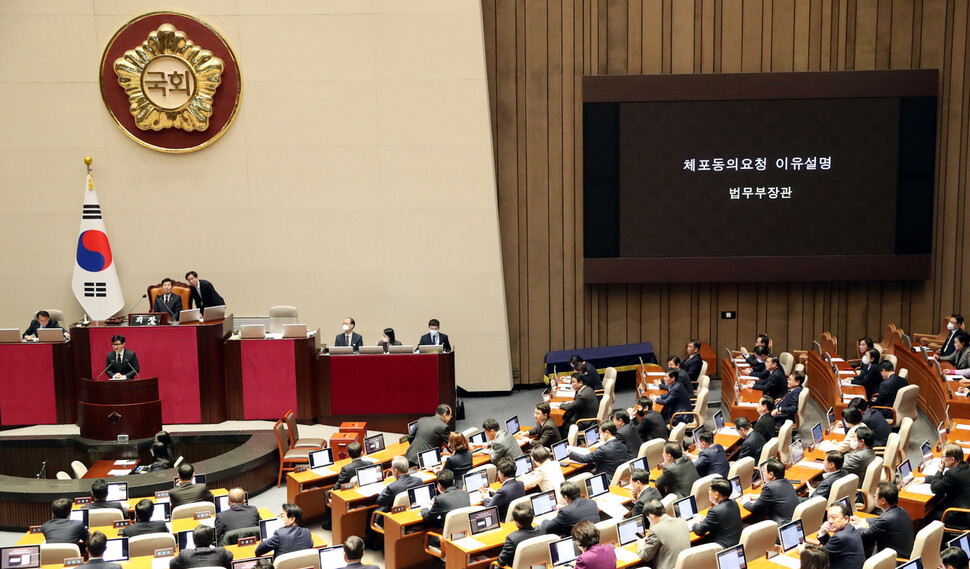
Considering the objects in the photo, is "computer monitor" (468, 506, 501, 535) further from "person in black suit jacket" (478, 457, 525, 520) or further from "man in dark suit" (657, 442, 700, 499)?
"man in dark suit" (657, 442, 700, 499)

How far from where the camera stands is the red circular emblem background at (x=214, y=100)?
13.4m

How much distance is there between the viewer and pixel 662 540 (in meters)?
6.71

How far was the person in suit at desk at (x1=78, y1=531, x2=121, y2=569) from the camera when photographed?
6.59m

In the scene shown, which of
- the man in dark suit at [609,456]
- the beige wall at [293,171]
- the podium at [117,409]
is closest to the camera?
the man in dark suit at [609,456]

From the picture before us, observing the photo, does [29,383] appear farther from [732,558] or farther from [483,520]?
[732,558]

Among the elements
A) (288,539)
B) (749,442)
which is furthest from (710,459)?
(288,539)

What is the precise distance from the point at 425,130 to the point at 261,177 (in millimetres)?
2628

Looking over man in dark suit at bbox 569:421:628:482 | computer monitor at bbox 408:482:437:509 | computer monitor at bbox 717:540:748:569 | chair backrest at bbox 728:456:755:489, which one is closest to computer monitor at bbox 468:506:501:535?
computer monitor at bbox 408:482:437:509

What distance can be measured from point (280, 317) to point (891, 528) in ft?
27.0

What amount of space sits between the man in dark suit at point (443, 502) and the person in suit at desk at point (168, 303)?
226 inches

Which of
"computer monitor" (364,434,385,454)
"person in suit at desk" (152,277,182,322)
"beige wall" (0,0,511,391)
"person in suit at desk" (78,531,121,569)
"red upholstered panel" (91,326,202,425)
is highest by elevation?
"beige wall" (0,0,511,391)

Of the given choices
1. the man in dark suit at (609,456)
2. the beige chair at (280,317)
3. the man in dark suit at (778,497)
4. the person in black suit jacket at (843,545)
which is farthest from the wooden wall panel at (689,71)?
the person in black suit jacket at (843,545)

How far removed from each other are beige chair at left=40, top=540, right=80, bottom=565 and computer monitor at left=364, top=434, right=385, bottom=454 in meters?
3.61

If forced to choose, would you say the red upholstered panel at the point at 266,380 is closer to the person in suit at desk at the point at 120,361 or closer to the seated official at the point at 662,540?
the person in suit at desk at the point at 120,361
